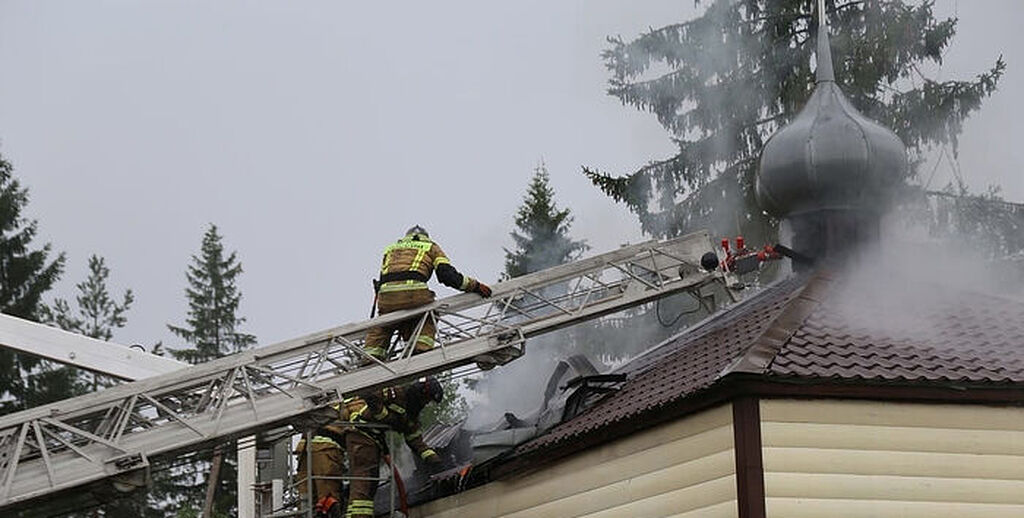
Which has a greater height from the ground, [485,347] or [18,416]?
[485,347]

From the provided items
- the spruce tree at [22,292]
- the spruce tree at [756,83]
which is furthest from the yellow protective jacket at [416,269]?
the spruce tree at [22,292]

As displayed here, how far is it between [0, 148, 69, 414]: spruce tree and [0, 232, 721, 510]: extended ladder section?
77.1ft

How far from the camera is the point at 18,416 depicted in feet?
47.6

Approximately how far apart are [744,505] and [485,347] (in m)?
4.32

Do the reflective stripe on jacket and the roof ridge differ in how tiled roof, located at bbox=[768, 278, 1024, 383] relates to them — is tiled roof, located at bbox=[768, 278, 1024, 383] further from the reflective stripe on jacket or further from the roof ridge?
the reflective stripe on jacket

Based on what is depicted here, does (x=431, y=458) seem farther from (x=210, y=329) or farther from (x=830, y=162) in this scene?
(x=210, y=329)

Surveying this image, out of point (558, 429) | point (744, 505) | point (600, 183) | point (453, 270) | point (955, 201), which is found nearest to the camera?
point (744, 505)

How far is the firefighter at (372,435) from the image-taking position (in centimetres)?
1777

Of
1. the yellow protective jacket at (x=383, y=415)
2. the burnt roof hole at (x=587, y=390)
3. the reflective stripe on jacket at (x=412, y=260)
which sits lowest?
the burnt roof hole at (x=587, y=390)

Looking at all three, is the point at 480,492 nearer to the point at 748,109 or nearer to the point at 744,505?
the point at 744,505

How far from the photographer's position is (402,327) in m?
17.2

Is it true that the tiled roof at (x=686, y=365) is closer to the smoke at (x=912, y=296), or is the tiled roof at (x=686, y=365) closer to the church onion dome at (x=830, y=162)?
the smoke at (x=912, y=296)

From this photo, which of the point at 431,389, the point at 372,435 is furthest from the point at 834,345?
the point at 372,435

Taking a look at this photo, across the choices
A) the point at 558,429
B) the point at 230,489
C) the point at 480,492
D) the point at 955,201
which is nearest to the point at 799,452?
the point at 558,429
